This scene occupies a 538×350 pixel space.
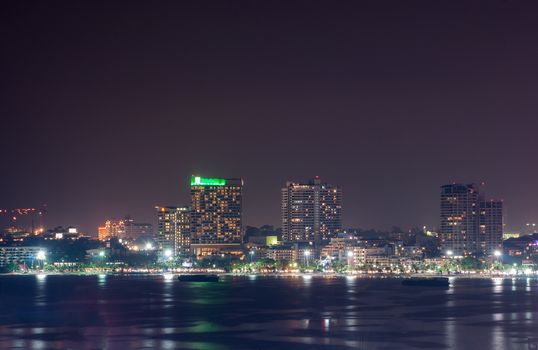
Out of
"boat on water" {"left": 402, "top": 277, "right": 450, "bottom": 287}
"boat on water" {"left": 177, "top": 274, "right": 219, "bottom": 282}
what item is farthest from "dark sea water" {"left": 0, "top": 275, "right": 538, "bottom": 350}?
"boat on water" {"left": 177, "top": 274, "right": 219, "bottom": 282}

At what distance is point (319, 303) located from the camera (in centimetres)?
10206

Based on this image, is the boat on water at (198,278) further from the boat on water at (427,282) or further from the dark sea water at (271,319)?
the dark sea water at (271,319)

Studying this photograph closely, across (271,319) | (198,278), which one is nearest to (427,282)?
(198,278)

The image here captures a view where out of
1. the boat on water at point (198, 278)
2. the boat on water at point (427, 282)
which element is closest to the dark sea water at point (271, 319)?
the boat on water at point (427, 282)

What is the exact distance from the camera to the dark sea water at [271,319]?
67.9 meters

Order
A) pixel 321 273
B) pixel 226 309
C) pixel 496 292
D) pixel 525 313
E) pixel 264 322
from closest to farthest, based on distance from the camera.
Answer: pixel 264 322, pixel 525 313, pixel 226 309, pixel 496 292, pixel 321 273

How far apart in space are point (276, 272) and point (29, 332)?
127 m

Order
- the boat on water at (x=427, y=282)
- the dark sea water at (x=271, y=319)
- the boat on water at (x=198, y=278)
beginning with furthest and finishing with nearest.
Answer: the boat on water at (x=198, y=278) → the boat on water at (x=427, y=282) → the dark sea water at (x=271, y=319)

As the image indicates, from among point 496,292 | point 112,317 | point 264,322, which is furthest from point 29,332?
point 496,292

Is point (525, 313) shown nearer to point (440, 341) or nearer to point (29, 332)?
point (440, 341)

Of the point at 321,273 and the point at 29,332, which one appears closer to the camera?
the point at 29,332

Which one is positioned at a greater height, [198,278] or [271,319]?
[198,278]

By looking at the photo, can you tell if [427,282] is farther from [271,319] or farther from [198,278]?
[271,319]

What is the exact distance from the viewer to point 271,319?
3359 inches
